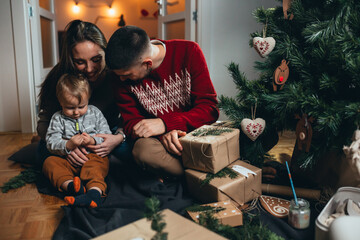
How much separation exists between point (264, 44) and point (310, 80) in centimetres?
25

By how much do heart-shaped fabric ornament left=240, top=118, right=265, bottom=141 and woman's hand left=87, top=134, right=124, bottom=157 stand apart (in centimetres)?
72

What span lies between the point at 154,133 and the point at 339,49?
90cm

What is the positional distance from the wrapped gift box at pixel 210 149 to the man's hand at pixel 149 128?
7.8 inches

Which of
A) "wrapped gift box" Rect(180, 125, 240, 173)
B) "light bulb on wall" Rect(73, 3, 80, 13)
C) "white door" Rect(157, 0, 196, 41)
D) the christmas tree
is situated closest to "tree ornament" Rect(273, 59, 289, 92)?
the christmas tree

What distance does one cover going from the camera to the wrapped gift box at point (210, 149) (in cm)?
132

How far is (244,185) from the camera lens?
1345 mm

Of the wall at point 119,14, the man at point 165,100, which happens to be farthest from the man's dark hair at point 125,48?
the wall at point 119,14

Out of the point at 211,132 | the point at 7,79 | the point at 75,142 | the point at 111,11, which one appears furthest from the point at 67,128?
the point at 111,11

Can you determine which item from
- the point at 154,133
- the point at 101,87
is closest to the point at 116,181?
the point at 154,133

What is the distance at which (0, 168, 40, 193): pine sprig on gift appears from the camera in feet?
5.42

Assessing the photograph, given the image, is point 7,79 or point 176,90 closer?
point 176,90

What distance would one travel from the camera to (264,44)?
4.39 ft

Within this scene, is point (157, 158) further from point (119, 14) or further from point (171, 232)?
point (119, 14)

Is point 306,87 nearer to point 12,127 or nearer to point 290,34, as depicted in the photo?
point 290,34
